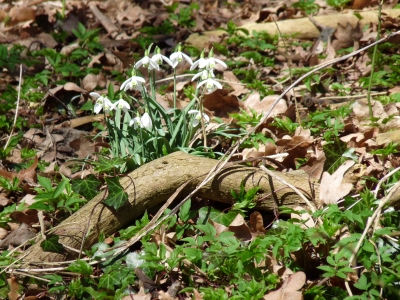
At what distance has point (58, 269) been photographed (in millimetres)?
2314

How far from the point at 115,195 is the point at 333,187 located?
41.2 inches

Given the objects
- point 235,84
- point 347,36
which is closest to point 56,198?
point 235,84

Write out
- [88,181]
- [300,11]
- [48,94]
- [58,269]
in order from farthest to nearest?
1. [300,11]
2. [48,94]
3. [88,181]
4. [58,269]

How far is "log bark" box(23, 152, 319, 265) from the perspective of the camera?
2.48 metres

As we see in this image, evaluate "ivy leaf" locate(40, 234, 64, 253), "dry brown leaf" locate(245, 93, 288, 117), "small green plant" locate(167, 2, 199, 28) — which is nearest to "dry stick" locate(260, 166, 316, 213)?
"dry brown leaf" locate(245, 93, 288, 117)

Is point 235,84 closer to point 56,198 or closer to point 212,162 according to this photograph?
point 212,162

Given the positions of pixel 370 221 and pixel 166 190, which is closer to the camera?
pixel 370 221

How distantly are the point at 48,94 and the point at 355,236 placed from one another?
2.81 meters

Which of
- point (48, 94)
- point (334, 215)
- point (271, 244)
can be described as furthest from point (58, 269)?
point (48, 94)

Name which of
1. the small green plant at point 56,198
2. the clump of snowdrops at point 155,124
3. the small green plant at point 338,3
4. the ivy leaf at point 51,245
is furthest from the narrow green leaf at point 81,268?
the small green plant at point 338,3

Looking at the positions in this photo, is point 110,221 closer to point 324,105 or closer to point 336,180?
point 336,180

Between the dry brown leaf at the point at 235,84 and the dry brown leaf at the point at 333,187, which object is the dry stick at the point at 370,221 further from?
the dry brown leaf at the point at 235,84

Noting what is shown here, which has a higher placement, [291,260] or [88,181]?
[88,181]

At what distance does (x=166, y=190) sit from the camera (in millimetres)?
2562
